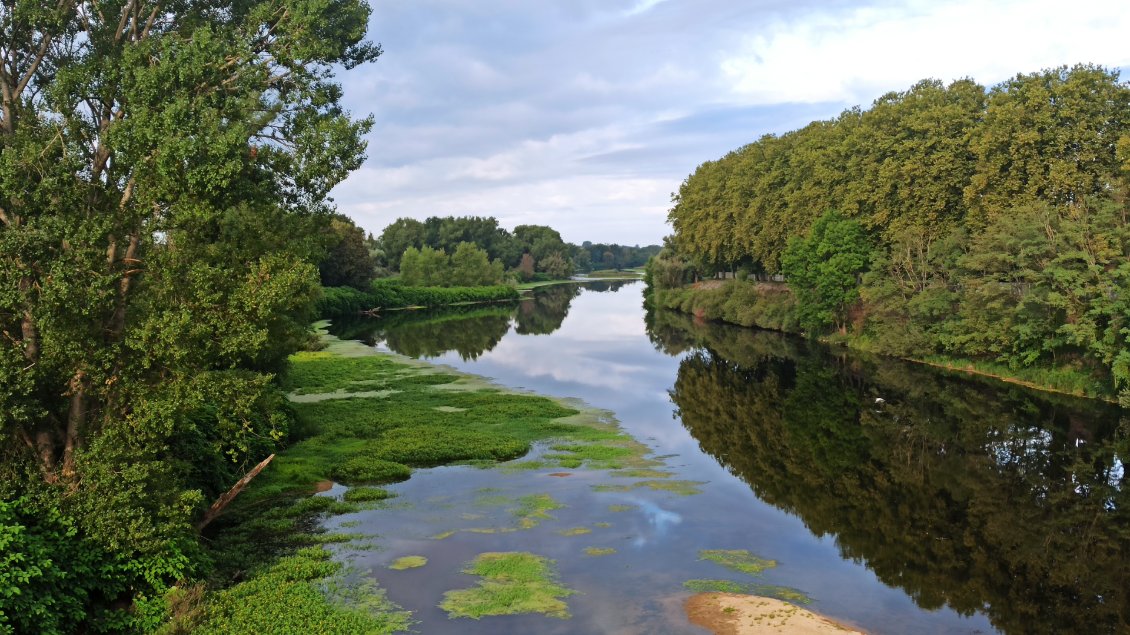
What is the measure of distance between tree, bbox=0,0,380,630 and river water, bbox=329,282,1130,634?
6.51 m

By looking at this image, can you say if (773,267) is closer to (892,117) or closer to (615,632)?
(892,117)

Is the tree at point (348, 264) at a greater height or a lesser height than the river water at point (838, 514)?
greater

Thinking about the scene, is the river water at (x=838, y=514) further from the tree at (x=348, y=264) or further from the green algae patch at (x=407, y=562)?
the tree at (x=348, y=264)

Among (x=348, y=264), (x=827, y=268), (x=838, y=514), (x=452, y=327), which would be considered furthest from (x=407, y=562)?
(x=348, y=264)

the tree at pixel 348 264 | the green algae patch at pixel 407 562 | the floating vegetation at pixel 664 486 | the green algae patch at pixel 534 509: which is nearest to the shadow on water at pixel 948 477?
the floating vegetation at pixel 664 486

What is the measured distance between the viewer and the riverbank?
4591 cm

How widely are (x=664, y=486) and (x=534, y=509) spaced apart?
5.87 metres

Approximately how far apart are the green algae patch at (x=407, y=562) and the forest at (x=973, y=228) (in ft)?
116

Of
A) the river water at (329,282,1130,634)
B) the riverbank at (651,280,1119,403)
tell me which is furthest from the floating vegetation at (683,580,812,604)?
the riverbank at (651,280,1119,403)

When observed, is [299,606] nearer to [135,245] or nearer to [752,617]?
[135,245]

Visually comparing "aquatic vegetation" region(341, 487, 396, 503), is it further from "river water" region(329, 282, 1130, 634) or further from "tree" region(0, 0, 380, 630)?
"tree" region(0, 0, 380, 630)

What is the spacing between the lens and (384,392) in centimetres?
4819

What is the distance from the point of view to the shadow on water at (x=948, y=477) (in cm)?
2109

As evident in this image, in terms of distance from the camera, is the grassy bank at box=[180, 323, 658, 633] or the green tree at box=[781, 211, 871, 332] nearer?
the grassy bank at box=[180, 323, 658, 633]
